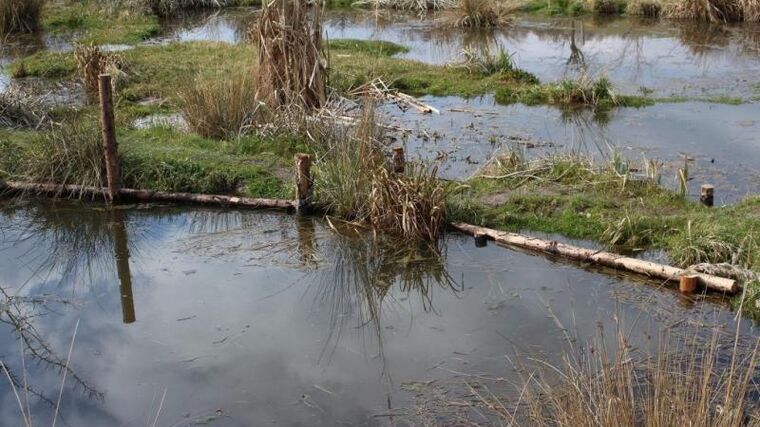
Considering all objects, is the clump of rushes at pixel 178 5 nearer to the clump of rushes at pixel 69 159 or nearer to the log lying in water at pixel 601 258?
the clump of rushes at pixel 69 159

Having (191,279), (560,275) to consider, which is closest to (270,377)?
(191,279)

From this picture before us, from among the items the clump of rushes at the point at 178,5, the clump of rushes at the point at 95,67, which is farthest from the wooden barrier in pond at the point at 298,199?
the clump of rushes at the point at 178,5

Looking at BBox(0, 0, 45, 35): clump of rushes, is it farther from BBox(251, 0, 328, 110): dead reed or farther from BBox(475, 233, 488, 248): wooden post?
BBox(475, 233, 488, 248): wooden post

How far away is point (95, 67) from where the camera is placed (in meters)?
13.9

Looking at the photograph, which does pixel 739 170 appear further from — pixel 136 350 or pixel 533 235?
pixel 136 350

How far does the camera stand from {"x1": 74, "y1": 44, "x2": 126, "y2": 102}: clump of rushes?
45.1 feet

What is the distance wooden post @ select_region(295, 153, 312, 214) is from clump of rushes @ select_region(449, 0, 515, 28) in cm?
1104

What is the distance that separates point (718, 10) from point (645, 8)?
5.64ft

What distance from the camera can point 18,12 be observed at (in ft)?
63.0

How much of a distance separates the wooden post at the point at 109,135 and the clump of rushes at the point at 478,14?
11114 mm

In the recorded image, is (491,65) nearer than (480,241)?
No

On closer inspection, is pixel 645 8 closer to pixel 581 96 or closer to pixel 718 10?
pixel 718 10

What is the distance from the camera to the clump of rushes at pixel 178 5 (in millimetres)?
22250

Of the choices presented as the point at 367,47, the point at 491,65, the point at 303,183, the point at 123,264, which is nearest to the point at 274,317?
the point at 123,264
